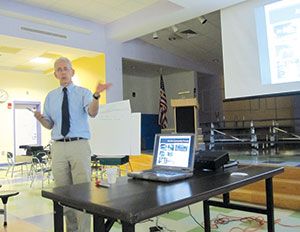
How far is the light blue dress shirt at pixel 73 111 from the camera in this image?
7.16 ft

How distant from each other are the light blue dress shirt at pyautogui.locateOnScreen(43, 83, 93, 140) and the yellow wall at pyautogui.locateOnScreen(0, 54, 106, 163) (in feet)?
18.0

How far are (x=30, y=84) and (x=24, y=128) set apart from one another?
1570 mm

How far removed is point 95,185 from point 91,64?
23.0 ft

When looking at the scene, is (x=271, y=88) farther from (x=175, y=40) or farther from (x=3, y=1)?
(x=3, y=1)

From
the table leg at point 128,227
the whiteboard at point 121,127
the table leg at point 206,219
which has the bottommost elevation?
→ the table leg at point 206,219

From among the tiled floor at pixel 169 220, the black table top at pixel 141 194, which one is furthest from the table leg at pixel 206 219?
the black table top at pixel 141 194

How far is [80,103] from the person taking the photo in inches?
88.3

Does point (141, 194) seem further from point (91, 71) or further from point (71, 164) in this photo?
point (91, 71)

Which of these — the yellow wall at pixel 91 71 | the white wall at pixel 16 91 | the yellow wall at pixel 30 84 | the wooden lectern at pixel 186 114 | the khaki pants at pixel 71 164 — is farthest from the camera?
the white wall at pixel 16 91

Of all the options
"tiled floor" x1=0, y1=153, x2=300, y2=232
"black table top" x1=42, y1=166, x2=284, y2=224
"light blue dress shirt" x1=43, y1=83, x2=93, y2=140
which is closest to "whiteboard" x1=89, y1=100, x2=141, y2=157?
"light blue dress shirt" x1=43, y1=83, x2=93, y2=140

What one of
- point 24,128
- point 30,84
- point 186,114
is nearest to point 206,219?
point 186,114

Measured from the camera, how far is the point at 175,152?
1870 mm

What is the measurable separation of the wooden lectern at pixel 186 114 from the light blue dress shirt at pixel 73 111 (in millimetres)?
4459

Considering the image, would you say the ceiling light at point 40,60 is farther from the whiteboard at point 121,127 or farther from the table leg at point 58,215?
the table leg at point 58,215
